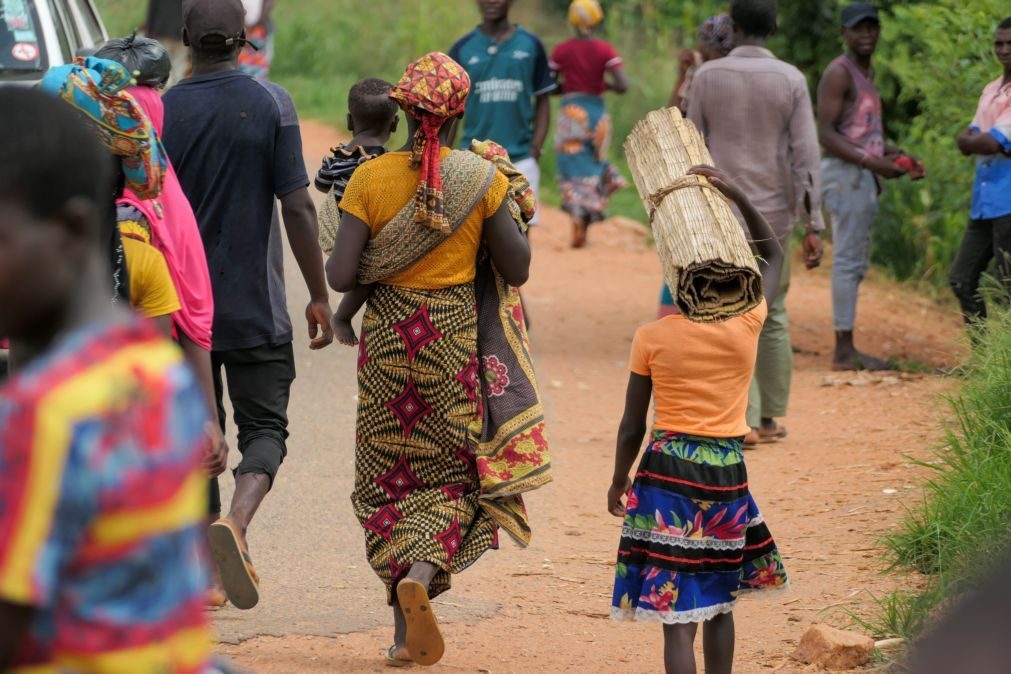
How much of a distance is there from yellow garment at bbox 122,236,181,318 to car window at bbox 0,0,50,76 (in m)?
4.07

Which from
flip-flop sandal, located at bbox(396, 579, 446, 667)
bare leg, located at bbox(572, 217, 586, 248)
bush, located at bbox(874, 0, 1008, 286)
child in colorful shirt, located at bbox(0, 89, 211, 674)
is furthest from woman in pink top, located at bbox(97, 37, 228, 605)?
bare leg, located at bbox(572, 217, 586, 248)

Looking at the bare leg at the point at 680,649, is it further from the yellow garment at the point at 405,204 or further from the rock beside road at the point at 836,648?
the yellow garment at the point at 405,204

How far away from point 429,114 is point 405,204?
27 centimetres

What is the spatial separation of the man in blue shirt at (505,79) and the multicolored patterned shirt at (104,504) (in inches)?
288

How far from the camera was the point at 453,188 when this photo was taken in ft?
14.1

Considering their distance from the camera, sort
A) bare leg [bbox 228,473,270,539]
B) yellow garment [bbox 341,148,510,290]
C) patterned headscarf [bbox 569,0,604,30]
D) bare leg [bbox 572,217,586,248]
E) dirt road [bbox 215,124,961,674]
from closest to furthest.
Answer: yellow garment [bbox 341,148,510,290]
bare leg [bbox 228,473,270,539]
dirt road [bbox 215,124,961,674]
patterned headscarf [bbox 569,0,604,30]
bare leg [bbox 572,217,586,248]

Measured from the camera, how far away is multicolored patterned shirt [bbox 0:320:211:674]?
1640 mm

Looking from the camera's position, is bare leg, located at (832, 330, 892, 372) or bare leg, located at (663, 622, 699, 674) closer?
bare leg, located at (663, 622, 699, 674)

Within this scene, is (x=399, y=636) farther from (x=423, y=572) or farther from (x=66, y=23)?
(x=66, y=23)

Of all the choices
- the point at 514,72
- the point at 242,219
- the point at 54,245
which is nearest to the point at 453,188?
the point at 242,219

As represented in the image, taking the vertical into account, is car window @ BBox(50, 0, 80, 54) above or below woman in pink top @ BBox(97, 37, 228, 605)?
below

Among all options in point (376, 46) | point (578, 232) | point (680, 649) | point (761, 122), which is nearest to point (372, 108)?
point (680, 649)

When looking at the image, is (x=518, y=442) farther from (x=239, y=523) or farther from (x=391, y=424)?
(x=239, y=523)

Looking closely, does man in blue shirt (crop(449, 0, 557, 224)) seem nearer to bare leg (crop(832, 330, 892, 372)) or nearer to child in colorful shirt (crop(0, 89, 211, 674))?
bare leg (crop(832, 330, 892, 372))
